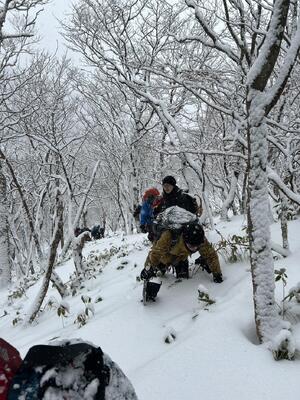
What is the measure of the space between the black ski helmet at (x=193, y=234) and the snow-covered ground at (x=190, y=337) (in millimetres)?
561

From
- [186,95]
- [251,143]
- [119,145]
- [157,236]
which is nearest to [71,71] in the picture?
[119,145]

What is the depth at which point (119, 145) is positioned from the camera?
17.4 meters

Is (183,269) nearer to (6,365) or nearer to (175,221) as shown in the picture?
(175,221)

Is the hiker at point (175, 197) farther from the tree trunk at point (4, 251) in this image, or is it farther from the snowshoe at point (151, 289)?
the tree trunk at point (4, 251)

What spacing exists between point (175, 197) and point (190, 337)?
7.65 ft

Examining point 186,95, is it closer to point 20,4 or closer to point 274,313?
point 20,4

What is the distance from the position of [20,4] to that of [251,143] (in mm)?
6111

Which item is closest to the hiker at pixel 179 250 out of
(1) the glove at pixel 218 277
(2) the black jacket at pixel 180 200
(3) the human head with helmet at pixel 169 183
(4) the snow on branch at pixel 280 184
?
(1) the glove at pixel 218 277

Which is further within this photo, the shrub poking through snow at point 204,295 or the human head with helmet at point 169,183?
the human head with helmet at point 169,183

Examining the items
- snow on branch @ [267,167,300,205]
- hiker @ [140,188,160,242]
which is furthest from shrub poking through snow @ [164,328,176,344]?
hiker @ [140,188,160,242]

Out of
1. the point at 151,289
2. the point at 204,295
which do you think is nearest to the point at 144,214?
the point at 151,289

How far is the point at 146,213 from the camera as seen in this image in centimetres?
639

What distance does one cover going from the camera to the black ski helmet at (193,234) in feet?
15.4

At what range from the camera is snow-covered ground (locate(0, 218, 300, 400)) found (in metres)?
2.78
